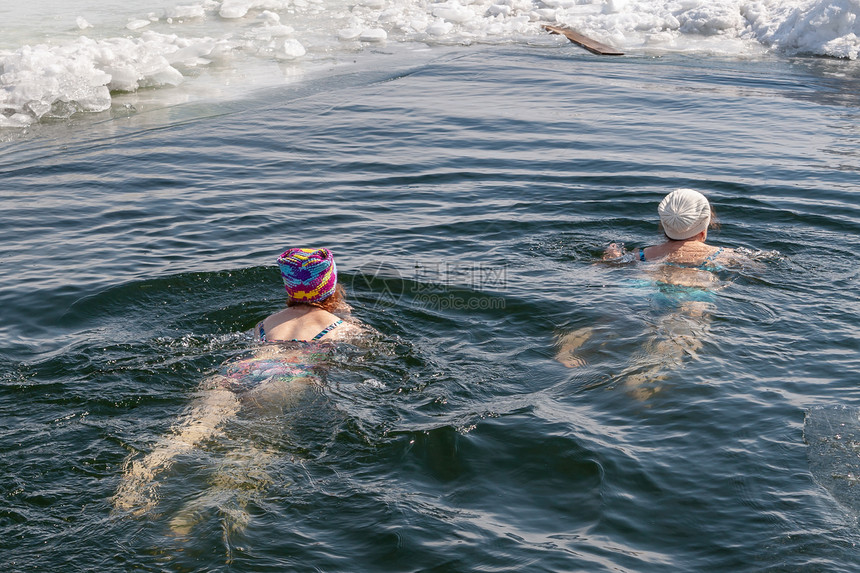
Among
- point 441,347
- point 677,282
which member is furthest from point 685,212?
point 441,347

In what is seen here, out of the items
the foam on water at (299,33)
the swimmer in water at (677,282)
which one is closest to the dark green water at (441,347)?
the swimmer in water at (677,282)

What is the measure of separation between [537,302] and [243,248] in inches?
127

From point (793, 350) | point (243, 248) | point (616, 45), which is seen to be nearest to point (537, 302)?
point (793, 350)

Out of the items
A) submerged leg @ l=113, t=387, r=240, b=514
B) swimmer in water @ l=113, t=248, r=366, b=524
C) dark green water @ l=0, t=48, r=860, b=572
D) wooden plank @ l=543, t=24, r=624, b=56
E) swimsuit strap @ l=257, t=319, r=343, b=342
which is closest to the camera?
dark green water @ l=0, t=48, r=860, b=572

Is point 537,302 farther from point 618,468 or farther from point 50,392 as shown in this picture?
point 50,392

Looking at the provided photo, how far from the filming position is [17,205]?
10078 mm

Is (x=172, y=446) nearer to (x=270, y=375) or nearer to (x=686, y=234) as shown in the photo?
(x=270, y=375)

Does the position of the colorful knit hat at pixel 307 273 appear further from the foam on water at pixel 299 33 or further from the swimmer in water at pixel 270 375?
the foam on water at pixel 299 33

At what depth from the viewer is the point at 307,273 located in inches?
253

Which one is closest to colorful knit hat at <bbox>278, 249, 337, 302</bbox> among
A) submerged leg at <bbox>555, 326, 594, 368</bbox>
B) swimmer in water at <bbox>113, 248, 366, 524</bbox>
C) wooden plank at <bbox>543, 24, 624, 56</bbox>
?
swimmer in water at <bbox>113, 248, 366, 524</bbox>

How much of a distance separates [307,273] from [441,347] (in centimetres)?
120

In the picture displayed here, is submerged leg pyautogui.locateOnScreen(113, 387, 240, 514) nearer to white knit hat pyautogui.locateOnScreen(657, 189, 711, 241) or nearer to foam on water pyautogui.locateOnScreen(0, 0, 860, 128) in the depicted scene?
white knit hat pyautogui.locateOnScreen(657, 189, 711, 241)

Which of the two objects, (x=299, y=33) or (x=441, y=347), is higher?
(x=299, y=33)

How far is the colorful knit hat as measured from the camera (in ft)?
21.0
